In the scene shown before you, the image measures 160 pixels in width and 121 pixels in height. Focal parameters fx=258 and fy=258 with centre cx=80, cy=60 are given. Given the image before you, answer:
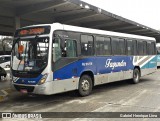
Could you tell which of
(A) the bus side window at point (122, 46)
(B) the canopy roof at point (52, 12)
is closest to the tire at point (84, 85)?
(A) the bus side window at point (122, 46)

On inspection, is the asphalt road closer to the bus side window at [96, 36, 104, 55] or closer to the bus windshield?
the bus windshield

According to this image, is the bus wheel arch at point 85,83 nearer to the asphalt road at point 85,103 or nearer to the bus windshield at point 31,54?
the asphalt road at point 85,103

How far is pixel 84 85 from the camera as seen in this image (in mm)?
10797

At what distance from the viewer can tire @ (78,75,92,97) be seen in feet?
34.8

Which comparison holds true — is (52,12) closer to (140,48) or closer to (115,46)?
(115,46)

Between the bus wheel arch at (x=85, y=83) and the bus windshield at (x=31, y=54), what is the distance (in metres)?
2.14

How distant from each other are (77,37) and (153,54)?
340 inches

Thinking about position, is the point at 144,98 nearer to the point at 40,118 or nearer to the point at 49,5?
the point at 40,118

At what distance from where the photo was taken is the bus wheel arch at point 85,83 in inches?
418

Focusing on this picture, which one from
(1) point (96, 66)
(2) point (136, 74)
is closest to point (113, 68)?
(1) point (96, 66)

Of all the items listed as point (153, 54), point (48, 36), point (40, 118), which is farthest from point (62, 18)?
point (40, 118)

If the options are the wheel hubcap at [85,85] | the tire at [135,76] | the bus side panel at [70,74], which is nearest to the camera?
the bus side panel at [70,74]

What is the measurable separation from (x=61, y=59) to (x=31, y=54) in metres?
1.11

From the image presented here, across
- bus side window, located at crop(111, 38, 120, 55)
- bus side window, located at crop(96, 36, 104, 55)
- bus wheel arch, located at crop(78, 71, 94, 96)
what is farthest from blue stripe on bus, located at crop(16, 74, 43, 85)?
bus side window, located at crop(111, 38, 120, 55)
